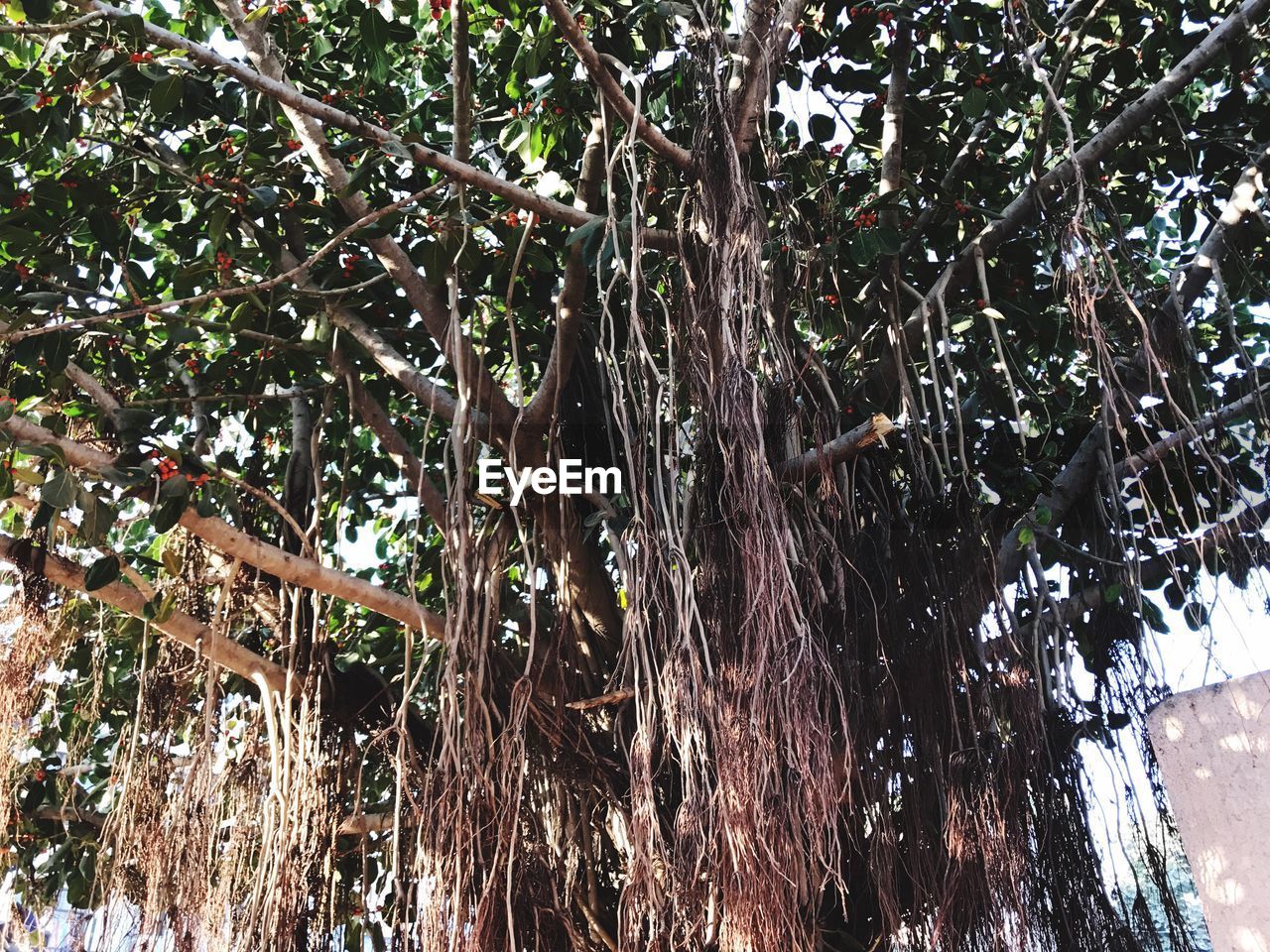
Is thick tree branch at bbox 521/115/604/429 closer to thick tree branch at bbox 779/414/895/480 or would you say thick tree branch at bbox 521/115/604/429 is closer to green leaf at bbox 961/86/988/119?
thick tree branch at bbox 779/414/895/480

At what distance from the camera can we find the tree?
1.99m

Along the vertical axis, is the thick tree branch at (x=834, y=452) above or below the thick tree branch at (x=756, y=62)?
below

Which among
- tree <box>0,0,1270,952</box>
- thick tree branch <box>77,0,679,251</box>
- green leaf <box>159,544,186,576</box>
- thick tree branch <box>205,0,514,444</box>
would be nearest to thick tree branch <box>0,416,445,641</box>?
tree <box>0,0,1270,952</box>

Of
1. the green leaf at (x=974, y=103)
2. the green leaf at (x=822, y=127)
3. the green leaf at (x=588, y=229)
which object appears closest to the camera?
the green leaf at (x=588, y=229)

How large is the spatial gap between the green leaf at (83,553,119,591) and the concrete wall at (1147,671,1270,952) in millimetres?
1849

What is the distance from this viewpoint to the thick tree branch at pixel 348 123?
1958mm

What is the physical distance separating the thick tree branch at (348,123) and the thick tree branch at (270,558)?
0.72m

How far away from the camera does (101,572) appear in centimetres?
214

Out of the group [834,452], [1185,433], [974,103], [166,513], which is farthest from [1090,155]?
[166,513]

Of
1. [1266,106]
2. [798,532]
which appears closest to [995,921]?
[798,532]

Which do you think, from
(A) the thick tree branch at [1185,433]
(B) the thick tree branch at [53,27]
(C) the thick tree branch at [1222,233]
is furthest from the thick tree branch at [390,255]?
(C) the thick tree branch at [1222,233]

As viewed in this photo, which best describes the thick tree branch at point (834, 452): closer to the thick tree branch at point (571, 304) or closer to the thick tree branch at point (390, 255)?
the thick tree branch at point (571, 304)

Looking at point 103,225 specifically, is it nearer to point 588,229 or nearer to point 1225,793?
point 588,229

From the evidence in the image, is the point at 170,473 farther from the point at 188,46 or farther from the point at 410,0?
the point at 410,0
